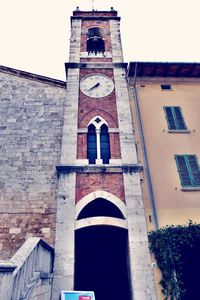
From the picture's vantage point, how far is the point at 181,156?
9594 mm

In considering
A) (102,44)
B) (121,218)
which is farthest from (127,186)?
(102,44)

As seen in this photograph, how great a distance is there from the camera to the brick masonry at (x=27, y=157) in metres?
7.64

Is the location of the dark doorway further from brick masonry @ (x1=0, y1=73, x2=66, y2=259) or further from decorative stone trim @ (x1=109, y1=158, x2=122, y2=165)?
decorative stone trim @ (x1=109, y1=158, x2=122, y2=165)

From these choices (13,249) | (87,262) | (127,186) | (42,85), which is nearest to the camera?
(13,249)

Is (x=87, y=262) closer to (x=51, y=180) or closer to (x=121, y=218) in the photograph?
(x=121, y=218)

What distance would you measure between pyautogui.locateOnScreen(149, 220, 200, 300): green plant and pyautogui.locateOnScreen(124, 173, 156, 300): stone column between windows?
0.65 m

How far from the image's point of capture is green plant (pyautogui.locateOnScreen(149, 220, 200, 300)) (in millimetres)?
6969

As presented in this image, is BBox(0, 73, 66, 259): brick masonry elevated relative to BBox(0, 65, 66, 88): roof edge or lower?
lower

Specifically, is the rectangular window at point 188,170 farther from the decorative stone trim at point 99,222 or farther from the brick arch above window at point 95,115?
the decorative stone trim at point 99,222

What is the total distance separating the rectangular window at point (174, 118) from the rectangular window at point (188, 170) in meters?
1.52

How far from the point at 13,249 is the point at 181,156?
6.76 meters

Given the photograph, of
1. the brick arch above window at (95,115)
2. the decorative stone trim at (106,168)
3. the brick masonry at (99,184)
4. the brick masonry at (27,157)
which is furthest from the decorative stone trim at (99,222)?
the brick arch above window at (95,115)

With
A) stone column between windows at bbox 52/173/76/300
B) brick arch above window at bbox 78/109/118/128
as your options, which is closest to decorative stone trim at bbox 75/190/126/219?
stone column between windows at bbox 52/173/76/300

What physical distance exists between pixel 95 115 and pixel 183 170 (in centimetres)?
401
